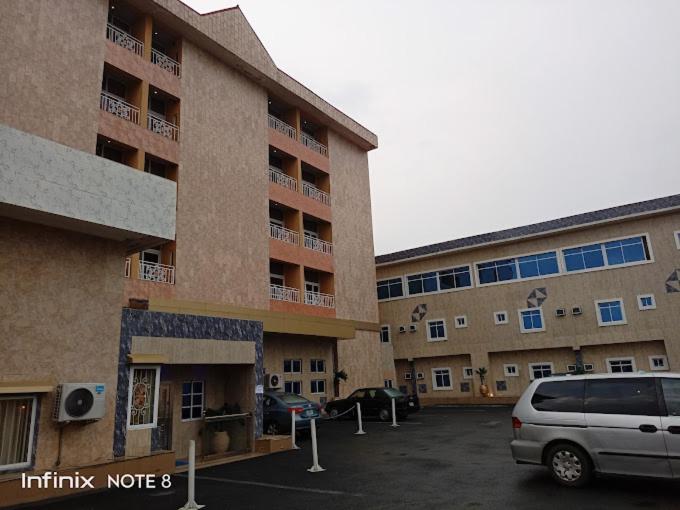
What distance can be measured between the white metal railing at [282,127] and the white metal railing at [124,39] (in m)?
7.73

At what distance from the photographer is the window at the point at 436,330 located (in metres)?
31.8

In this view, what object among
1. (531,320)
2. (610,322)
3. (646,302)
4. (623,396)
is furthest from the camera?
(531,320)

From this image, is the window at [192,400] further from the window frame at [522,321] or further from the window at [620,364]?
the window at [620,364]

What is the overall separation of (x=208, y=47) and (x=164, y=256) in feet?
33.6

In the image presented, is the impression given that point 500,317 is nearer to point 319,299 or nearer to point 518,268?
point 518,268

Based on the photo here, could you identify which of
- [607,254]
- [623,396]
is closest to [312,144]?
[607,254]

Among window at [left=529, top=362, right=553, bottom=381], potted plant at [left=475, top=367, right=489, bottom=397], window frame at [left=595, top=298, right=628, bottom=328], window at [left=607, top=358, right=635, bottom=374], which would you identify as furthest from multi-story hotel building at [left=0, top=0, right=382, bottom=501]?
window at [left=607, top=358, right=635, bottom=374]

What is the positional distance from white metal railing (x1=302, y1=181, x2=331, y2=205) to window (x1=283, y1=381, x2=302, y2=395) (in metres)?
10.1

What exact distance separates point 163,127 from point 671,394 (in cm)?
1903

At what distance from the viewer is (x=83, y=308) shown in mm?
9828

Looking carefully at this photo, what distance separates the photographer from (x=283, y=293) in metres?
23.8

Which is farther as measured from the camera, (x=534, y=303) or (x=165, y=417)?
(x=534, y=303)

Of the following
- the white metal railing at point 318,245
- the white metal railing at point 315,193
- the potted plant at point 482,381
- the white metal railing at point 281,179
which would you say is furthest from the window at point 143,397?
the potted plant at point 482,381

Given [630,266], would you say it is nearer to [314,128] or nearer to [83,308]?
[314,128]
